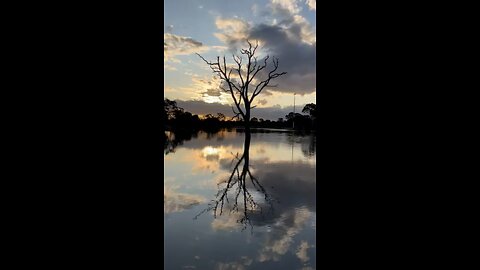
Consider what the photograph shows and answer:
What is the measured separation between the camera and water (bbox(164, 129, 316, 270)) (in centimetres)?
167

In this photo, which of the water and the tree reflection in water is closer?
the water

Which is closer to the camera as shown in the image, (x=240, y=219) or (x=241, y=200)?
(x=240, y=219)

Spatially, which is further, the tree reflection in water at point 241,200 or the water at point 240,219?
the tree reflection in water at point 241,200

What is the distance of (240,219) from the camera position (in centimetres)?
241

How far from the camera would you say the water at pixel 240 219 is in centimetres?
167
